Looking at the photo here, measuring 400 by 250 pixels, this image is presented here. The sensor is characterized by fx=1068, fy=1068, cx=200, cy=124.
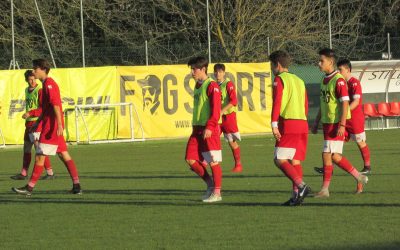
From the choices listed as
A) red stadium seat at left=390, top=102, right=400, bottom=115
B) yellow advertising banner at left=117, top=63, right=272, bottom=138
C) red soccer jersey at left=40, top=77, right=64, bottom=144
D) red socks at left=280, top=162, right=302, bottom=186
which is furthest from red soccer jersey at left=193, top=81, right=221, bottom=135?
red stadium seat at left=390, top=102, right=400, bottom=115

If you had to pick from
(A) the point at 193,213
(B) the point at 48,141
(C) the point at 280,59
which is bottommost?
(A) the point at 193,213

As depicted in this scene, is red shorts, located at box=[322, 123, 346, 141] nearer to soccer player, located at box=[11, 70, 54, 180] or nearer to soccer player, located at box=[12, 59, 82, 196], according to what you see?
soccer player, located at box=[12, 59, 82, 196]

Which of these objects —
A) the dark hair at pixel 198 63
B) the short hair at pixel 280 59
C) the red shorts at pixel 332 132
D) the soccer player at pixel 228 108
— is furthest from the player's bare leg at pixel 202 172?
the soccer player at pixel 228 108

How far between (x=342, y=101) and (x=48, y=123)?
436cm

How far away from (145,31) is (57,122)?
25.6 m

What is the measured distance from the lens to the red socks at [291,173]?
12.6 meters

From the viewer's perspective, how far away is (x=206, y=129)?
13617mm

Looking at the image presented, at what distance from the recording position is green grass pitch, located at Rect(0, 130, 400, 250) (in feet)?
32.8

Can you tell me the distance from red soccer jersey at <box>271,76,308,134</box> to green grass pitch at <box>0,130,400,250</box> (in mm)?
910

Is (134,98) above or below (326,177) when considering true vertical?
above

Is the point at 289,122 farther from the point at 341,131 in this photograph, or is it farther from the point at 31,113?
the point at 31,113

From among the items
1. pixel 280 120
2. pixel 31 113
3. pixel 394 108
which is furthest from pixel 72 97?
pixel 280 120

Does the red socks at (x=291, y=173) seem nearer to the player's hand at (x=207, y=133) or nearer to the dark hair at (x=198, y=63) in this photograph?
the player's hand at (x=207, y=133)

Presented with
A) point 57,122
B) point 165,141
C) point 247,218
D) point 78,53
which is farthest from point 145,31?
point 247,218
